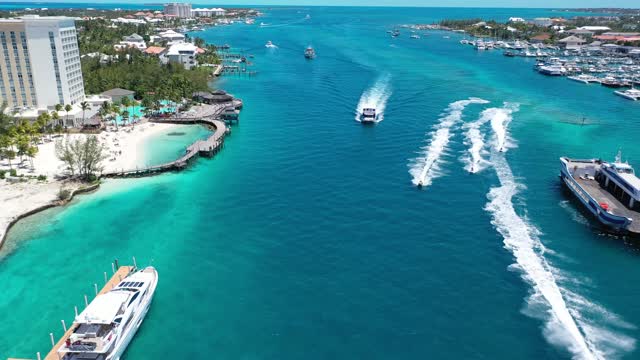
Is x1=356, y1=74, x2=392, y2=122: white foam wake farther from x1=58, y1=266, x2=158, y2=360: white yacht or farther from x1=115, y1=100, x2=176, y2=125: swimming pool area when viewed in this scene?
x1=58, y1=266, x2=158, y2=360: white yacht

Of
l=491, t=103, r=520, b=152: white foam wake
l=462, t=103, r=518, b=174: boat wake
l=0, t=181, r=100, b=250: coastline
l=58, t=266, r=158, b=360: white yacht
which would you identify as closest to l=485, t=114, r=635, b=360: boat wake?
l=462, t=103, r=518, b=174: boat wake

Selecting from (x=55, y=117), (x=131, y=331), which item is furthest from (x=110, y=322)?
(x=55, y=117)

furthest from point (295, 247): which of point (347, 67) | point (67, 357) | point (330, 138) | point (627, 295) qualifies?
point (347, 67)

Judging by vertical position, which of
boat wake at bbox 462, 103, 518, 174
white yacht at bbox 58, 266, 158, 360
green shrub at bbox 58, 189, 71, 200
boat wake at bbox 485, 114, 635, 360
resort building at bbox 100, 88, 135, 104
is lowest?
boat wake at bbox 485, 114, 635, 360

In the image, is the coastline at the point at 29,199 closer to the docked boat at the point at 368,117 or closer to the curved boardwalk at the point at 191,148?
the curved boardwalk at the point at 191,148

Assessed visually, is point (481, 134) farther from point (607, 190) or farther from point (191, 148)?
point (191, 148)

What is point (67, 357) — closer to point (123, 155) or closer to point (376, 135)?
point (123, 155)
